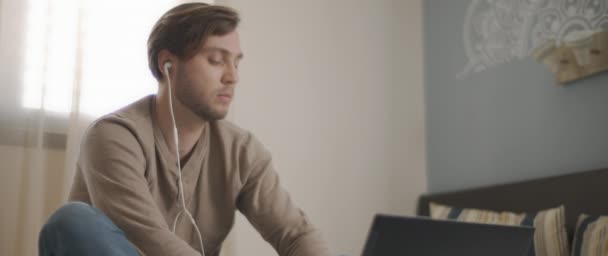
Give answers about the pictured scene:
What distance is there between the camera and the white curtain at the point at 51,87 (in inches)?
70.6

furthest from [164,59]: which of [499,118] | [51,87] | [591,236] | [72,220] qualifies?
[499,118]

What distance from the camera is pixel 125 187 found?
3.81ft

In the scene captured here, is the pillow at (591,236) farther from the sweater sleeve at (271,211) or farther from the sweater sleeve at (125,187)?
the sweater sleeve at (125,187)

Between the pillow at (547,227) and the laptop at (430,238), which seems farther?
the pillow at (547,227)

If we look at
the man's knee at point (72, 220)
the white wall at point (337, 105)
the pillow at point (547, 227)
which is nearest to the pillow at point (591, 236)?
the pillow at point (547, 227)

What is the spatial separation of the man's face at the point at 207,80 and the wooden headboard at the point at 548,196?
3.93ft

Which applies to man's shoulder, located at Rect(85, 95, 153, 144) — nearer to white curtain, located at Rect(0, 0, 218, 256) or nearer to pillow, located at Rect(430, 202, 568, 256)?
white curtain, located at Rect(0, 0, 218, 256)

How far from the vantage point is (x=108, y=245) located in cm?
97

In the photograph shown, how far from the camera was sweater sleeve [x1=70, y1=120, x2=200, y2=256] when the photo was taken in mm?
1118

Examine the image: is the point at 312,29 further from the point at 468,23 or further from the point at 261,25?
the point at 468,23

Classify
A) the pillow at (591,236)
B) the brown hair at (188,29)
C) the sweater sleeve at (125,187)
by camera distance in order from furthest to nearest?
1. the pillow at (591,236)
2. the brown hair at (188,29)
3. the sweater sleeve at (125,187)

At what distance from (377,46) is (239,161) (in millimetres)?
1530

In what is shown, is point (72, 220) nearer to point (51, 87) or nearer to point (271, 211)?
point (271, 211)

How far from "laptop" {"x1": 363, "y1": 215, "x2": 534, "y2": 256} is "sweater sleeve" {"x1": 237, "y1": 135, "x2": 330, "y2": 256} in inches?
14.5
